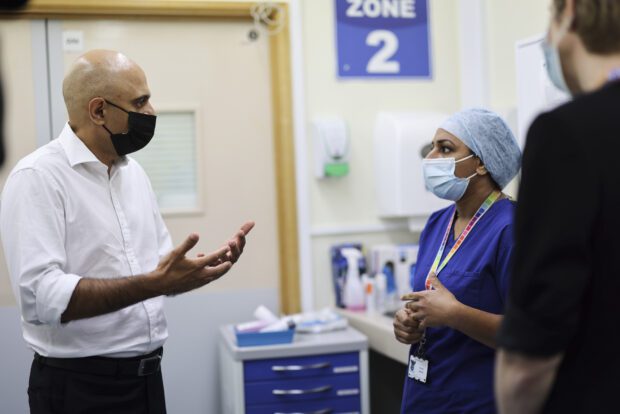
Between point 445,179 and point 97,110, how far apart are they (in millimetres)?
988

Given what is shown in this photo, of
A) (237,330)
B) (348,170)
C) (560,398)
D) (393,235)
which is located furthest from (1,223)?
(393,235)

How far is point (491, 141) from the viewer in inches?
73.7

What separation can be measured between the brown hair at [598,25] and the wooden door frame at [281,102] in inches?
90.7

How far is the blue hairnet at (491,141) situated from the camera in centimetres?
186

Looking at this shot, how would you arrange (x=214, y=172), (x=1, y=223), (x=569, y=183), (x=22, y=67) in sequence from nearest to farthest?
(x=569, y=183), (x=1, y=223), (x=22, y=67), (x=214, y=172)

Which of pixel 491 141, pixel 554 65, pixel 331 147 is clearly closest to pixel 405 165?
pixel 331 147

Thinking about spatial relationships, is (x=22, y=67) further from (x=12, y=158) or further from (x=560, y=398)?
(x=560, y=398)

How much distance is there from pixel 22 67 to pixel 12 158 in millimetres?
401

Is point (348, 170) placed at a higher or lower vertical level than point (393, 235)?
higher

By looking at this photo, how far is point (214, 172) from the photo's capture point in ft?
10.7

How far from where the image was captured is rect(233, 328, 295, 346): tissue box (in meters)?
2.73

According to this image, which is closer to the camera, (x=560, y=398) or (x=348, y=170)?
(x=560, y=398)

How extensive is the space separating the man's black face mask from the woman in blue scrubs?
82 centimetres

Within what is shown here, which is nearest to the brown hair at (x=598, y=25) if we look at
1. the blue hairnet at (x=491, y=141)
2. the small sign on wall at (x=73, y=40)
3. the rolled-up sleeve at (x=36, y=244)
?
the blue hairnet at (x=491, y=141)
